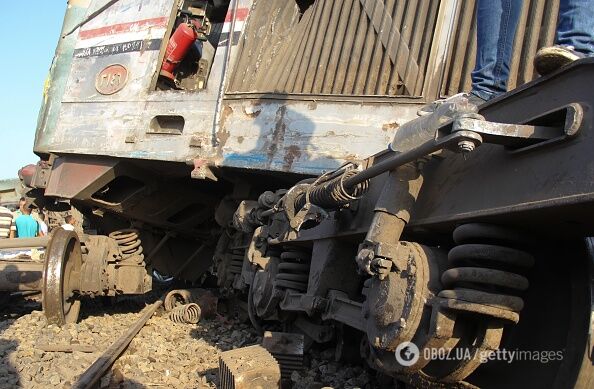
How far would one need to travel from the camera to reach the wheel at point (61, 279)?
612 cm

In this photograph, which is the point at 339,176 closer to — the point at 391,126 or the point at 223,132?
the point at 391,126

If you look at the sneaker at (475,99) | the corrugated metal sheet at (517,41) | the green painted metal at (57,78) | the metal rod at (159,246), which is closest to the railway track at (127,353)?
the metal rod at (159,246)

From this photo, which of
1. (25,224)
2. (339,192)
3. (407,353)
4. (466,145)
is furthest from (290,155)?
(25,224)

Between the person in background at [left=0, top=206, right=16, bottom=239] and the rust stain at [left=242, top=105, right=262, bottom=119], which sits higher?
the rust stain at [left=242, top=105, right=262, bottom=119]

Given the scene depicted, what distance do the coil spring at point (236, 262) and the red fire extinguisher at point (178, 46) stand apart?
2.63 meters

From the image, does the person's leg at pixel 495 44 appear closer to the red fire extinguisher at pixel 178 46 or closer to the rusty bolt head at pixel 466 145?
the rusty bolt head at pixel 466 145

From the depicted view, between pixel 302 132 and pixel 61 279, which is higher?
pixel 302 132

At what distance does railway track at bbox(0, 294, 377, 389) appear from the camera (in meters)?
4.02

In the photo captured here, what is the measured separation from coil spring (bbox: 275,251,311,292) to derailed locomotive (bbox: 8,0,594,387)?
2 centimetres

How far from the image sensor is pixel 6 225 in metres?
10.1

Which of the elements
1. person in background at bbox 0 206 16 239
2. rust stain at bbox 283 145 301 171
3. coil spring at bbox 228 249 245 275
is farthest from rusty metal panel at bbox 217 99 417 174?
person in background at bbox 0 206 16 239

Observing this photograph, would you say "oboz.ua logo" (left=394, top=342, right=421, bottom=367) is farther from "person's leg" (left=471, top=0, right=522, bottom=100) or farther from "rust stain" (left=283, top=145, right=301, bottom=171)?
"rust stain" (left=283, top=145, right=301, bottom=171)

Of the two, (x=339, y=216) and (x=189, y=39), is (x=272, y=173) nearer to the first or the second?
(x=189, y=39)

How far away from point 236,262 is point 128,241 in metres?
1.95
